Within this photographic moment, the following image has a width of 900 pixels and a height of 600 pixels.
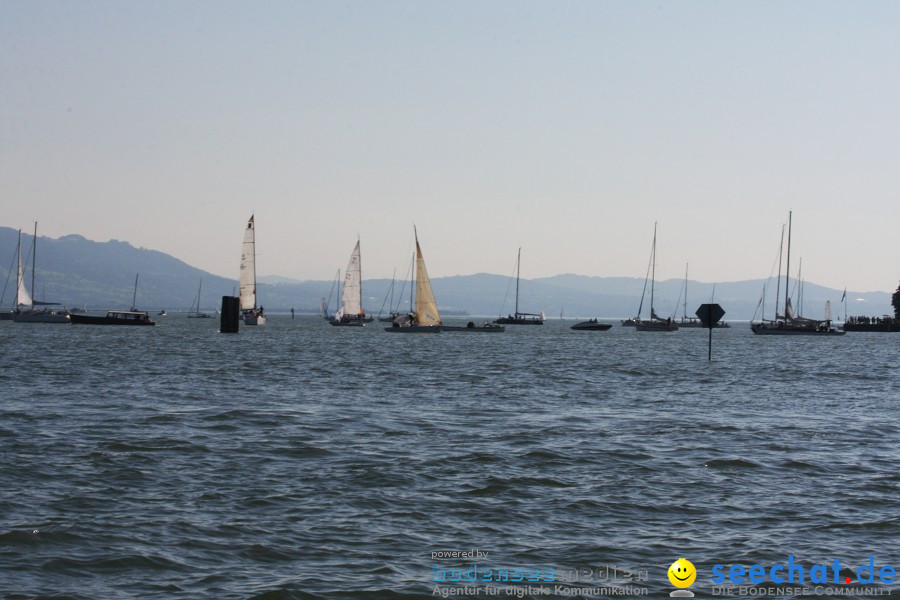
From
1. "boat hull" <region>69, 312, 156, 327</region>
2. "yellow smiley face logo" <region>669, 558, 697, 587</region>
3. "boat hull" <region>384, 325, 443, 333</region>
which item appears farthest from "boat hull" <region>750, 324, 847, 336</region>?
"yellow smiley face logo" <region>669, 558, 697, 587</region>

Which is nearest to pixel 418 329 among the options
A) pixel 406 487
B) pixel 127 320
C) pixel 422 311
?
pixel 422 311

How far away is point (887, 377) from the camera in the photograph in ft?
186

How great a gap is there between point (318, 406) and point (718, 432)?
545 inches

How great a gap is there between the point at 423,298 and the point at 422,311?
3277 millimetres

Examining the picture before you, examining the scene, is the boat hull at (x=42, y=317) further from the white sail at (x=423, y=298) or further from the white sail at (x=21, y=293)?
the white sail at (x=423, y=298)

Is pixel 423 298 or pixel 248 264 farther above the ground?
pixel 248 264

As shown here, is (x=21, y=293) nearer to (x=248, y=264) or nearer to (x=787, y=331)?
(x=248, y=264)

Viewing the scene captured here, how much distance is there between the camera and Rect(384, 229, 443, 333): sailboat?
11831cm

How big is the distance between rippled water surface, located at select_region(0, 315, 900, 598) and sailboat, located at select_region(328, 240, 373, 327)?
5057 inches

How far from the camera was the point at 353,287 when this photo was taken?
174375 mm

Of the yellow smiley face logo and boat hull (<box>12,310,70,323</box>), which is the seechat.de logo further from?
boat hull (<box>12,310,70,323</box>)

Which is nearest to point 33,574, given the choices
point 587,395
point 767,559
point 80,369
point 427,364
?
point 767,559

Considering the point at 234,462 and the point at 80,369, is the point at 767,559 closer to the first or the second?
the point at 234,462

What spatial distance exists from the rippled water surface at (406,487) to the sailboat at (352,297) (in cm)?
12844
